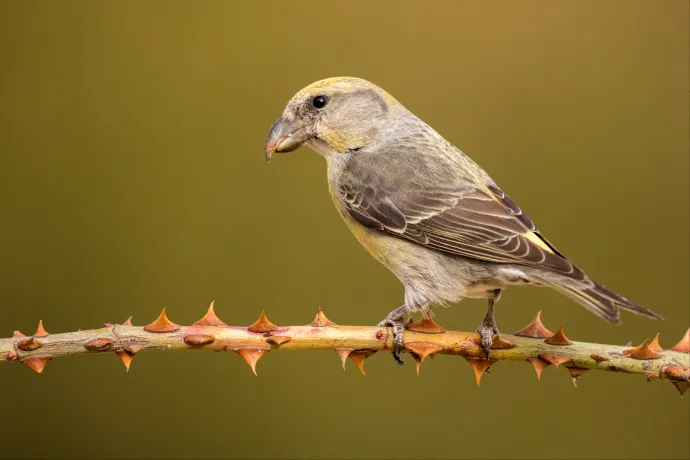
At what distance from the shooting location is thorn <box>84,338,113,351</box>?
1.55 metres

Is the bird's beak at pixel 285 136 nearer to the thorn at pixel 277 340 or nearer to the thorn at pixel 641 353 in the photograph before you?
the thorn at pixel 277 340

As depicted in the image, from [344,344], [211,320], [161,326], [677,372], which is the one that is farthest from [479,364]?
[161,326]

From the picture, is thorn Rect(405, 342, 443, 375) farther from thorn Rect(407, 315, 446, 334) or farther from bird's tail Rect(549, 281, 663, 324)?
bird's tail Rect(549, 281, 663, 324)

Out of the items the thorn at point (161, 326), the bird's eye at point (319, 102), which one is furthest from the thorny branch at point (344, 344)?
the bird's eye at point (319, 102)

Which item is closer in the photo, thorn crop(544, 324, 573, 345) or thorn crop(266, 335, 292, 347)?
thorn crop(266, 335, 292, 347)

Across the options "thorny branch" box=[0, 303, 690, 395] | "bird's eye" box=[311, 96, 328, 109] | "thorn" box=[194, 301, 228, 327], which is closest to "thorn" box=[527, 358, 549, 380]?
"thorny branch" box=[0, 303, 690, 395]

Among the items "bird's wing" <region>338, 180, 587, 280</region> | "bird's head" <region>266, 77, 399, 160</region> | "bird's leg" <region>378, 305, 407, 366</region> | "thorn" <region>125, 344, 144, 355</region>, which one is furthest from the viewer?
"bird's head" <region>266, 77, 399, 160</region>

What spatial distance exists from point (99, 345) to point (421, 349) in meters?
0.83

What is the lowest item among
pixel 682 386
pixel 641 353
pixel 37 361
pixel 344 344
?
pixel 682 386

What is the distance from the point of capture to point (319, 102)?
2.81 m

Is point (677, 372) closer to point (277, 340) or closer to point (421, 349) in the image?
point (421, 349)

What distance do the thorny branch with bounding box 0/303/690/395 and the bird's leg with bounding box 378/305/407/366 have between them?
0.07 ft

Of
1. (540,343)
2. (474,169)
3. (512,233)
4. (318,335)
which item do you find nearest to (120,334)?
(318,335)

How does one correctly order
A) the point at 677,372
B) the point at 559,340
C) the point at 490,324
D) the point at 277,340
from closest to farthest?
the point at 277,340, the point at 677,372, the point at 559,340, the point at 490,324
